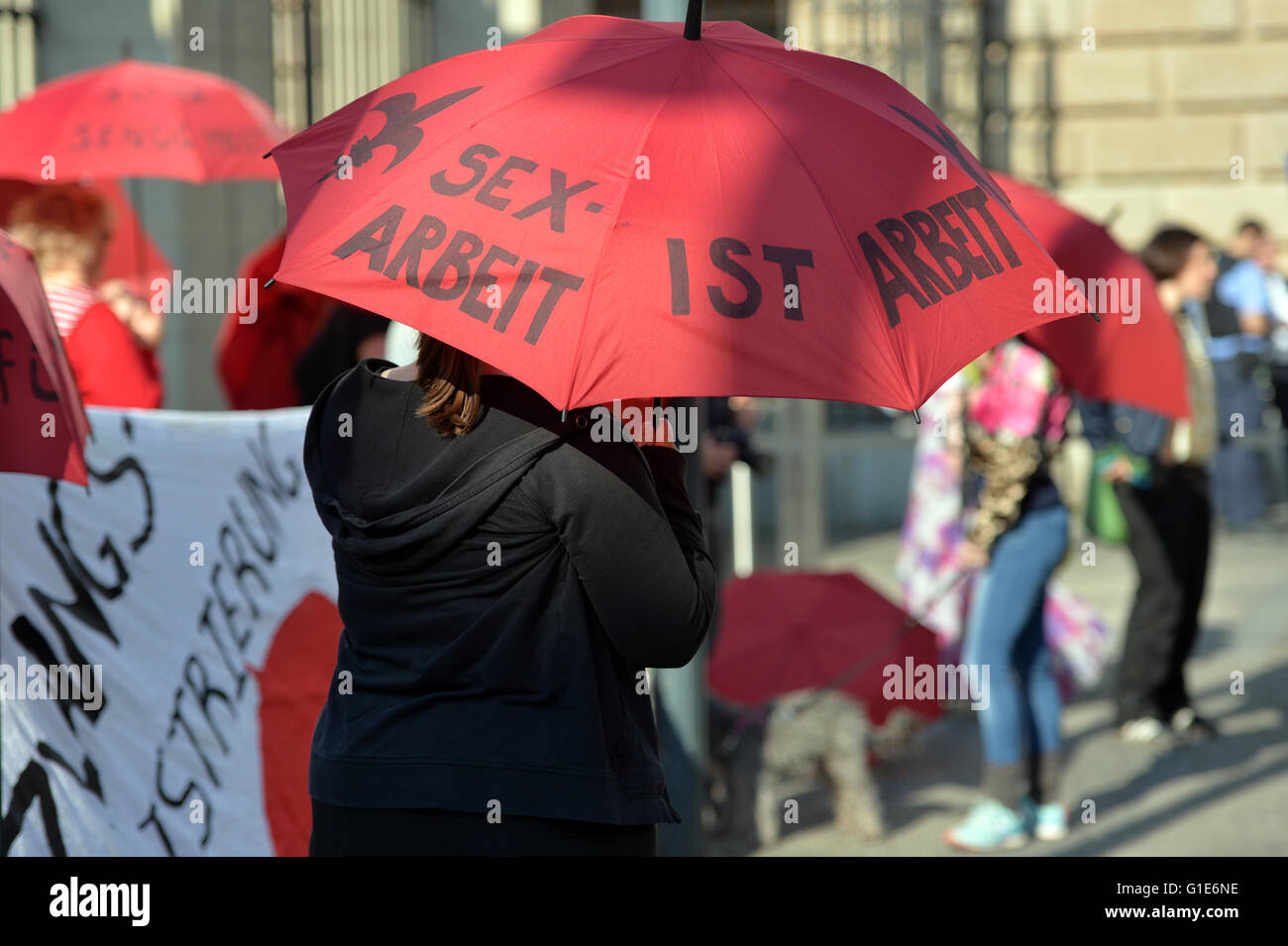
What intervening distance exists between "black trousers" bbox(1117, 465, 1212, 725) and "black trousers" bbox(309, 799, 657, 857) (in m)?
4.65

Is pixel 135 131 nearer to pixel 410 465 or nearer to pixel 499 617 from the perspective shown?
pixel 410 465

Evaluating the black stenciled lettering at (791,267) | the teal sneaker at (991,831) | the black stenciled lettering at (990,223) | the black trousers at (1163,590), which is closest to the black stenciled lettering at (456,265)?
the black stenciled lettering at (791,267)

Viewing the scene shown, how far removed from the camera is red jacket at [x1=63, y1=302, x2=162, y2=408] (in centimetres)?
416

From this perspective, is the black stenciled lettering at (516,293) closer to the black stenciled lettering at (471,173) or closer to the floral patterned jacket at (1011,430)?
the black stenciled lettering at (471,173)

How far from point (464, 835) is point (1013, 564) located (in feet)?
10.8

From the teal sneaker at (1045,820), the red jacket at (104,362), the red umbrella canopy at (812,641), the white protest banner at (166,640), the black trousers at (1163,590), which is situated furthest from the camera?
the black trousers at (1163,590)

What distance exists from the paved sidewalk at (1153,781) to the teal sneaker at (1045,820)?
0.15 feet

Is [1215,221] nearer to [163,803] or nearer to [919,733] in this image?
A: [919,733]

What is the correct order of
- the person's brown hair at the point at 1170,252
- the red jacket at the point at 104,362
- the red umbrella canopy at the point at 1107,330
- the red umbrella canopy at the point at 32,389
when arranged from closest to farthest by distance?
1. the red umbrella canopy at the point at 32,389
2. the red jacket at the point at 104,362
3. the red umbrella canopy at the point at 1107,330
4. the person's brown hair at the point at 1170,252

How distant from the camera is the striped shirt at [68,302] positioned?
418 cm

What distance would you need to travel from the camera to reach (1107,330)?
174 inches

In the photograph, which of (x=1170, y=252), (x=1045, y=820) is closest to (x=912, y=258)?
(x=1045, y=820)

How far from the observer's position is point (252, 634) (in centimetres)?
393
